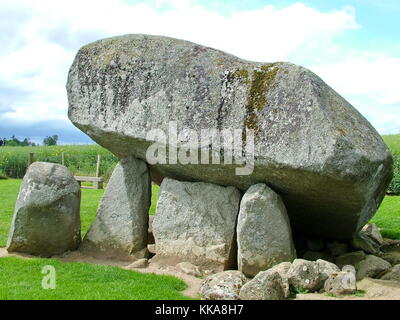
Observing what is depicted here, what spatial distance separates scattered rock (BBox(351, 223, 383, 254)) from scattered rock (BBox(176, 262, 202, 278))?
147 inches

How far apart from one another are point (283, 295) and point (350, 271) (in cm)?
144

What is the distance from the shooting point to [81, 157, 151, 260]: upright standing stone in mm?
9758

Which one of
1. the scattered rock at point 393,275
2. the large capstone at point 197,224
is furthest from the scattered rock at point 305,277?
the large capstone at point 197,224

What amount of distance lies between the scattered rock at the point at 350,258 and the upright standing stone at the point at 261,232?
158 cm

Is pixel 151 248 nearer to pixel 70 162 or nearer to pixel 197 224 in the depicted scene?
pixel 197 224

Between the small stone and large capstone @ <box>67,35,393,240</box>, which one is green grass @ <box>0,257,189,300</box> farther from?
large capstone @ <box>67,35,393,240</box>

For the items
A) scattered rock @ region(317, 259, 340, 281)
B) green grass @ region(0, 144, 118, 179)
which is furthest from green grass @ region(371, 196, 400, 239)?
green grass @ region(0, 144, 118, 179)

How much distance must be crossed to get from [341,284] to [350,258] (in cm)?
241

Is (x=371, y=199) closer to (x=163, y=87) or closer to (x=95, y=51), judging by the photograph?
(x=163, y=87)

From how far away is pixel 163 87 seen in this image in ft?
29.5

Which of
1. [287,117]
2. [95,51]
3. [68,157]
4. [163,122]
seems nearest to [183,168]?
[163,122]

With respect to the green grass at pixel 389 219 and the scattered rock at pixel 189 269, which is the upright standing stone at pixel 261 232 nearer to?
the scattered rock at pixel 189 269

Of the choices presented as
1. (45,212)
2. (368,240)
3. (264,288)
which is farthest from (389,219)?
(45,212)

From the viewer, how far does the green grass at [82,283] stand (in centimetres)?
722
